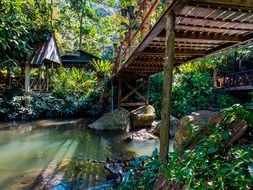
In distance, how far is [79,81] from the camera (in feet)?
61.5

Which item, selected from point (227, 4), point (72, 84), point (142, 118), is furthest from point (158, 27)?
point (72, 84)

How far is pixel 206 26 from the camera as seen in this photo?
218 inches

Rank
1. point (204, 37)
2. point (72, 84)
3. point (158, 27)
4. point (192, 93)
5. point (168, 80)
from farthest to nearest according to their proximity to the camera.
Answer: point (72, 84) < point (192, 93) < point (204, 37) < point (158, 27) < point (168, 80)

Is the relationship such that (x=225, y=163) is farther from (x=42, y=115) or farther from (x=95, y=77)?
(x=95, y=77)

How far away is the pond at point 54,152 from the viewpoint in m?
6.39

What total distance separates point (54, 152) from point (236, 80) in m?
12.3

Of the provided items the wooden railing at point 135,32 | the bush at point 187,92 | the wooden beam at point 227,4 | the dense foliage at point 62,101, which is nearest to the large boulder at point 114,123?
the wooden railing at point 135,32

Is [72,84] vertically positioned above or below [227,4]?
below

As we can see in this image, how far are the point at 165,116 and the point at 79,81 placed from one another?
14632mm

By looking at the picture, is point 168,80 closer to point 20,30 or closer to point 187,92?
point 20,30

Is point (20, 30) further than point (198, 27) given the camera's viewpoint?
Yes

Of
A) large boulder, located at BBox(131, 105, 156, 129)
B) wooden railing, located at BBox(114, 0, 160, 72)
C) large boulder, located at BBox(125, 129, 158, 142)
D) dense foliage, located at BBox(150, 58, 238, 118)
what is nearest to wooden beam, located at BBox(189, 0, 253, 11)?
wooden railing, located at BBox(114, 0, 160, 72)

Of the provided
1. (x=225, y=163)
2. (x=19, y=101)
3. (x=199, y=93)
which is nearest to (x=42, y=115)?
A: (x=19, y=101)

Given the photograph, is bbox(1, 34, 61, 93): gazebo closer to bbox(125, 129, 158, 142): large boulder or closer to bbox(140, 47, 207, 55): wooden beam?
bbox(125, 129, 158, 142): large boulder
